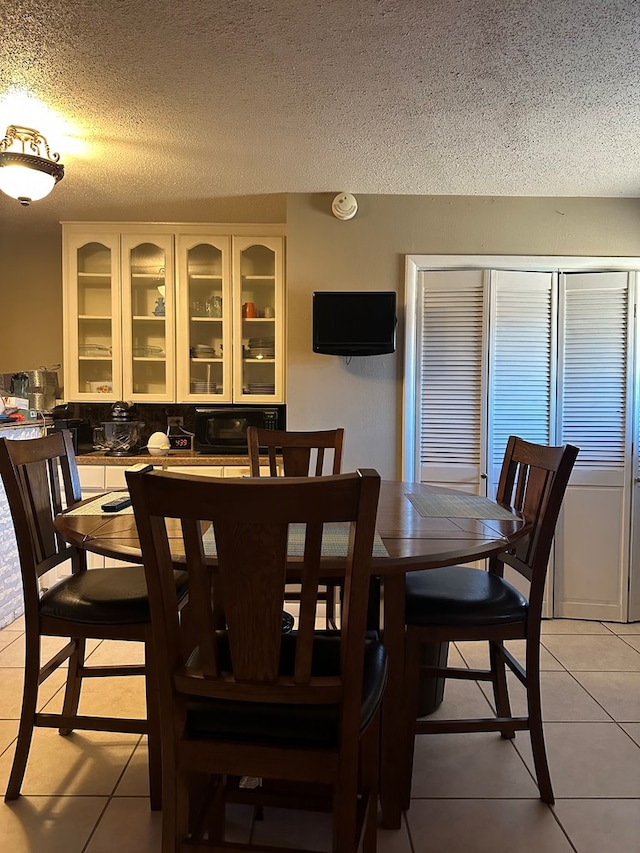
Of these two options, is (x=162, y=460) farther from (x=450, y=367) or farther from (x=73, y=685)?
(x=450, y=367)

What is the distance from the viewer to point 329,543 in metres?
1.44

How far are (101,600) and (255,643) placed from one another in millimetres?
797

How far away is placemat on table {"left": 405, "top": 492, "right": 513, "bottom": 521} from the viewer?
1.79 metres

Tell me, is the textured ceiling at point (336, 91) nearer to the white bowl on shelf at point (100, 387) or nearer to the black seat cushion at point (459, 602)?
the white bowl on shelf at point (100, 387)

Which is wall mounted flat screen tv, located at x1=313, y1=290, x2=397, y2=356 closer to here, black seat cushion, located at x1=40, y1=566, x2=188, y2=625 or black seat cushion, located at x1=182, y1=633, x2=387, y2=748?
black seat cushion, located at x1=40, y1=566, x2=188, y2=625

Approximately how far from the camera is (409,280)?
3.14 metres

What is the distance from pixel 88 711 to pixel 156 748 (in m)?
0.72

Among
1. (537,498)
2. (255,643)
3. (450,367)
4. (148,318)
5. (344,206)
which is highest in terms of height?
(344,206)

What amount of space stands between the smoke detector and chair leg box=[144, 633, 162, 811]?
2.37 m

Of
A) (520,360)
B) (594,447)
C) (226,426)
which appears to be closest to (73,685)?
(226,426)

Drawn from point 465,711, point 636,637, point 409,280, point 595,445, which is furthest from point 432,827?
point 409,280

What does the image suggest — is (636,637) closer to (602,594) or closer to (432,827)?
(602,594)

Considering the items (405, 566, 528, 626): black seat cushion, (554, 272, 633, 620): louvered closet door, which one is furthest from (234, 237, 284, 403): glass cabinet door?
(405, 566, 528, 626): black seat cushion

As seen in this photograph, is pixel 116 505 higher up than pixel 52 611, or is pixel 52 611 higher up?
pixel 116 505
